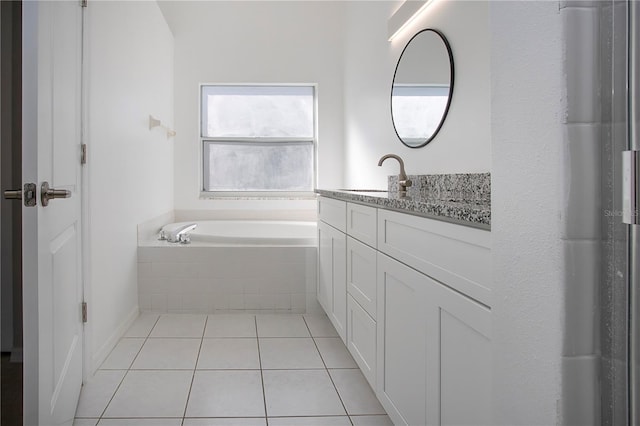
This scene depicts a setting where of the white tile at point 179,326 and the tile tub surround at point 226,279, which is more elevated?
the tile tub surround at point 226,279

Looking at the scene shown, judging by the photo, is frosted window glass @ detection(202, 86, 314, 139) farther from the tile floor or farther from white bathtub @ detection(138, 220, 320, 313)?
the tile floor

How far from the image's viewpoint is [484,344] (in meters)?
1.00

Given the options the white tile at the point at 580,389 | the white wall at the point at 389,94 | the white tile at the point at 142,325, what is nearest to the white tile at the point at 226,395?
the white tile at the point at 142,325

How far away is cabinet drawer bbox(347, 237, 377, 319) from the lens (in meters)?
1.86

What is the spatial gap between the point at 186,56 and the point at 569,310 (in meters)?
4.69

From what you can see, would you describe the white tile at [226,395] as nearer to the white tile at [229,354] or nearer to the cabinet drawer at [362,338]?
the white tile at [229,354]

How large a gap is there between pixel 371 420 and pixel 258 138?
11.3 ft

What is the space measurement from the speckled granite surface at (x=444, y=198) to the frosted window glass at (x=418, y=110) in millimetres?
282

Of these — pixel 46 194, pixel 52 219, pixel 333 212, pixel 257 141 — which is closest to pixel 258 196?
pixel 257 141

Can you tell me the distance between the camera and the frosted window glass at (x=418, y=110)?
250cm

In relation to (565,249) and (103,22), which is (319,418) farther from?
(103,22)

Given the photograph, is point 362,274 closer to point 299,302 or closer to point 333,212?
point 333,212

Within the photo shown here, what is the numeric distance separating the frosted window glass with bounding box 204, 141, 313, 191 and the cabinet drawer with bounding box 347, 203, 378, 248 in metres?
2.65

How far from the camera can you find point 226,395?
205 cm
